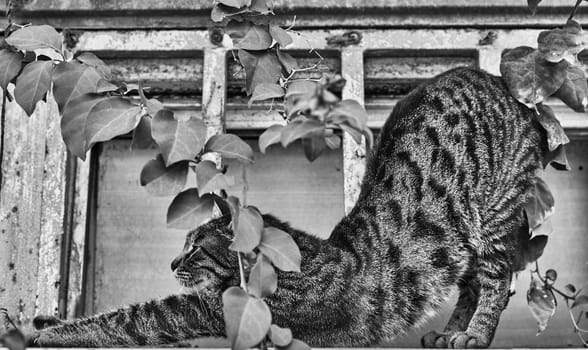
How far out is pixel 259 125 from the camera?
8.39 ft

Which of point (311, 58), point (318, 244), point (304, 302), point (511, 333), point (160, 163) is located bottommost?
point (511, 333)

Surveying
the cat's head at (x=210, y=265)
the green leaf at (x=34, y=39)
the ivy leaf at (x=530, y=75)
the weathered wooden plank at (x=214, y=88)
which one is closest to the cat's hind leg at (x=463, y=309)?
the ivy leaf at (x=530, y=75)

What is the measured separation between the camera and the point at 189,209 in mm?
1474

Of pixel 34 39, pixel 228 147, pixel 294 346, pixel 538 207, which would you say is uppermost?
pixel 34 39

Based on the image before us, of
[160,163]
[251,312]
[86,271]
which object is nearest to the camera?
[251,312]

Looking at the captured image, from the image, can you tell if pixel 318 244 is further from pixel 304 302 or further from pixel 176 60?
pixel 176 60

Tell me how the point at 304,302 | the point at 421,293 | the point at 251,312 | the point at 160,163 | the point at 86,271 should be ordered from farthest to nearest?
the point at 86,271 → the point at 421,293 → the point at 304,302 → the point at 160,163 → the point at 251,312

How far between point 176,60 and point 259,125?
1.07ft

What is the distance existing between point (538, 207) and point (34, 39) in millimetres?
1216

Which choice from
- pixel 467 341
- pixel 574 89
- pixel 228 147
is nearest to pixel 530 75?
pixel 574 89

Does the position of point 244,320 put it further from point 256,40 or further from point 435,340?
point 435,340

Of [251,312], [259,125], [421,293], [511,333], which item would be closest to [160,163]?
[251,312]

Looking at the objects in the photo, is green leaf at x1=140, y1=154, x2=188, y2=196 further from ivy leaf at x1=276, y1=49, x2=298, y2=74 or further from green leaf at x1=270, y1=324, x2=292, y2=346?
ivy leaf at x1=276, y1=49, x2=298, y2=74

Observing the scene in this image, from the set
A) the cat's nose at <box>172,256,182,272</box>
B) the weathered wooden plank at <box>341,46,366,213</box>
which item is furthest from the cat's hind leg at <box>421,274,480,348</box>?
the cat's nose at <box>172,256,182,272</box>
